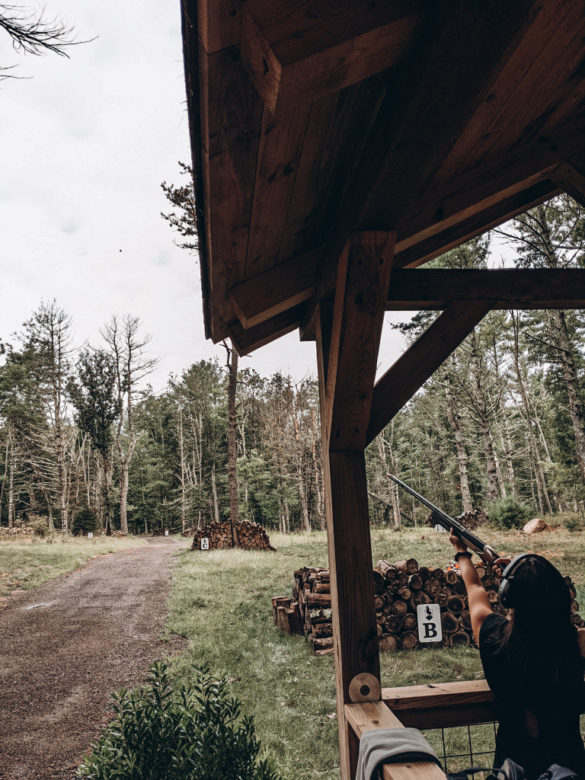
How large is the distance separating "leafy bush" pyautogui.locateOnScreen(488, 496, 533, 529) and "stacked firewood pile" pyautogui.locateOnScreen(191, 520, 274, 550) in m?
5.93

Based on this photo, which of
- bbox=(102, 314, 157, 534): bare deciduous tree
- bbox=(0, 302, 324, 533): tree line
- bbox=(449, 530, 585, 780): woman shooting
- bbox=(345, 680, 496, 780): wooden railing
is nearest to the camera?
bbox=(449, 530, 585, 780): woman shooting

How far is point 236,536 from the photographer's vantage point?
1363cm

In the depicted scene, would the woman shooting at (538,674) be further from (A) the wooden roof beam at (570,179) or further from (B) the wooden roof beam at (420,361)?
(A) the wooden roof beam at (570,179)

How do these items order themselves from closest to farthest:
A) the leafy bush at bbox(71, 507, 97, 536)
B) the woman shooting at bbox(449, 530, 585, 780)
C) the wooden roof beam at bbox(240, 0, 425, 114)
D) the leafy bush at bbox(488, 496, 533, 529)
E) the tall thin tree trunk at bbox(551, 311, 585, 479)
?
the wooden roof beam at bbox(240, 0, 425, 114) → the woman shooting at bbox(449, 530, 585, 780) → the tall thin tree trunk at bbox(551, 311, 585, 479) → the leafy bush at bbox(488, 496, 533, 529) → the leafy bush at bbox(71, 507, 97, 536)

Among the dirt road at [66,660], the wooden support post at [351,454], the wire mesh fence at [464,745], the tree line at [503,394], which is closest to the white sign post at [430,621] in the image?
the wire mesh fence at [464,745]

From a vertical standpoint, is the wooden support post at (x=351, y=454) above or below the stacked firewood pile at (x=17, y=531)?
above

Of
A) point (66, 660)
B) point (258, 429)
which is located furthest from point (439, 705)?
point (258, 429)

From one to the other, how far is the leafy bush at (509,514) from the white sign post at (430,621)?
7.94m

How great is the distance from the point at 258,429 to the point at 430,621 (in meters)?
21.6

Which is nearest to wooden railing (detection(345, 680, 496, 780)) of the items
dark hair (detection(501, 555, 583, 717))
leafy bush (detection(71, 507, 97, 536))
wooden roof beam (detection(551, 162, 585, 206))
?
dark hair (detection(501, 555, 583, 717))

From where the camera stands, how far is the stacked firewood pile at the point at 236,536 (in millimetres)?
13438

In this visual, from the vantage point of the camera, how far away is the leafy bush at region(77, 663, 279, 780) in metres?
2.09

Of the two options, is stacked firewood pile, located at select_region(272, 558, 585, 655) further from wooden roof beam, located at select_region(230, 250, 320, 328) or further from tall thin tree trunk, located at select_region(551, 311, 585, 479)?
tall thin tree trunk, located at select_region(551, 311, 585, 479)

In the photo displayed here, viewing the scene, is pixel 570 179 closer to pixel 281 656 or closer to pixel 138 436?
pixel 281 656
